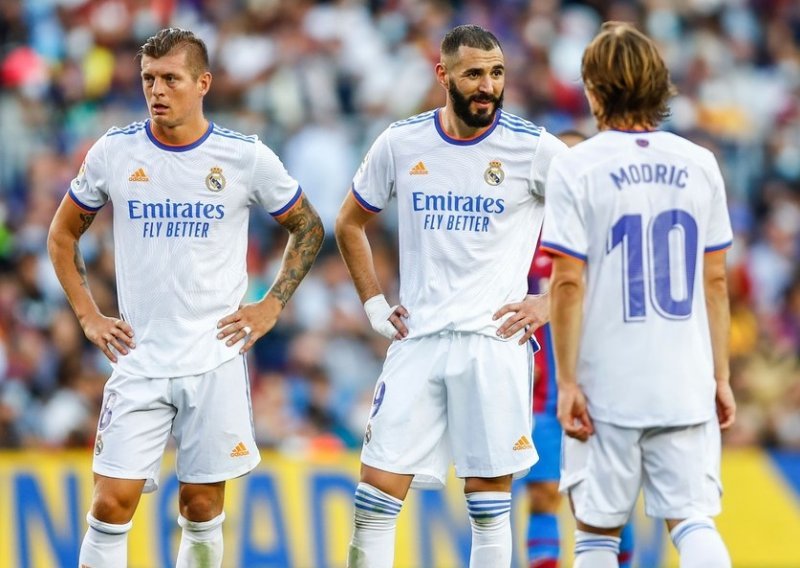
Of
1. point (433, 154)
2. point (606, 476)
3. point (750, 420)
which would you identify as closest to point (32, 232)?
point (750, 420)

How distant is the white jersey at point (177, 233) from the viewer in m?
7.54

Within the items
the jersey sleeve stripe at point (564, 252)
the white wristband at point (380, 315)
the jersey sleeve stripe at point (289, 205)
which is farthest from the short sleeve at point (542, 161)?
the jersey sleeve stripe at point (564, 252)

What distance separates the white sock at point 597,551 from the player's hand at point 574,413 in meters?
0.42

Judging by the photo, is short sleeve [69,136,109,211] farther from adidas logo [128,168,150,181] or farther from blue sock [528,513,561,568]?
blue sock [528,513,561,568]

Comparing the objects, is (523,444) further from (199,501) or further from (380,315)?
(199,501)

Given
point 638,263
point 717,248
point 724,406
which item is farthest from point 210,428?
point 717,248

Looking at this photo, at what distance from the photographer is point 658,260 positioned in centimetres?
625

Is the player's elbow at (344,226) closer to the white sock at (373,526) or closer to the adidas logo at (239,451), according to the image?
the adidas logo at (239,451)

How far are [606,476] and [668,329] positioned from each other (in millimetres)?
650

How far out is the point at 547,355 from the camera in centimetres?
905

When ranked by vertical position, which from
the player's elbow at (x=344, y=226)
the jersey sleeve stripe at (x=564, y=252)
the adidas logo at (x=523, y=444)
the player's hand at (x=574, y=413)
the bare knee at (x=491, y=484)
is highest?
the player's elbow at (x=344, y=226)

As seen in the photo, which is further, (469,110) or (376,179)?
(376,179)

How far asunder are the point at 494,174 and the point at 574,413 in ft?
5.33

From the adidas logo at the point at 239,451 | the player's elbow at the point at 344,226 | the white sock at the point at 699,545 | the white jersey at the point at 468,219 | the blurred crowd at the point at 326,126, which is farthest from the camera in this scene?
the blurred crowd at the point at 326,126
